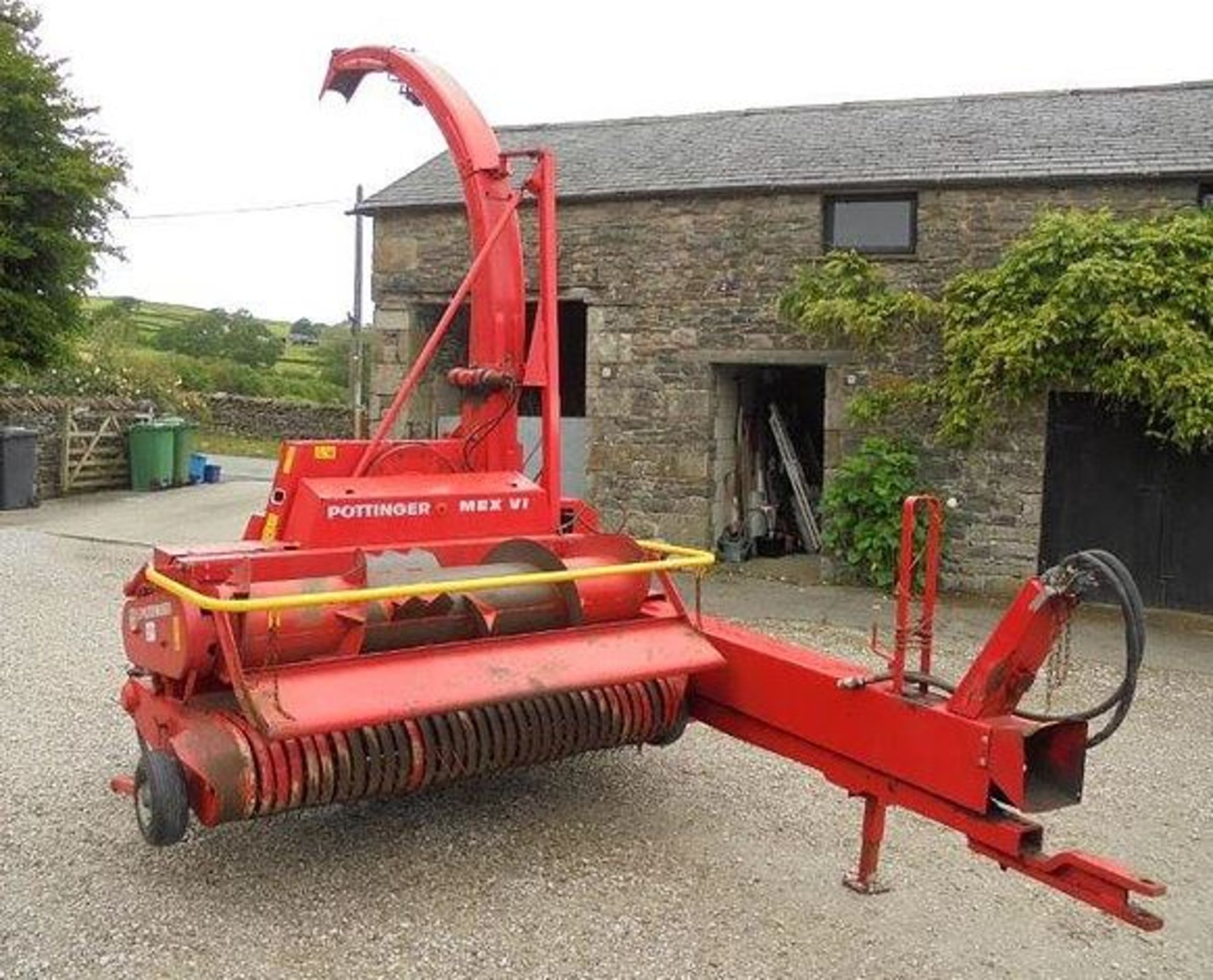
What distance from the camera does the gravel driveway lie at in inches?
162

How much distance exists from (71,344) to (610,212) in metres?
12.3

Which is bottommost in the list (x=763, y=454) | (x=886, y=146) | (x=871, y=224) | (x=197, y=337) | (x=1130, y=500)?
(x=1130, y=500)

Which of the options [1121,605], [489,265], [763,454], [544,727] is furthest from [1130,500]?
[1121,605]

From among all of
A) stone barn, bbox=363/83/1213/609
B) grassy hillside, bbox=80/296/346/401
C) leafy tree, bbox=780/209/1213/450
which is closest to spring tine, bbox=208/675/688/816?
leafy tree, bbox=780/209/1213/450

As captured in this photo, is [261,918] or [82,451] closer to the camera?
[261,918]

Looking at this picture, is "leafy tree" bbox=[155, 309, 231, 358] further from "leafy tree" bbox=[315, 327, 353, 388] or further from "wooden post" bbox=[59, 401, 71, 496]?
"wooden post" bbox=[59, 401, 71, 496]

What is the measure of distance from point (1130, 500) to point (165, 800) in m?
9.34

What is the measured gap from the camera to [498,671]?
4.55m

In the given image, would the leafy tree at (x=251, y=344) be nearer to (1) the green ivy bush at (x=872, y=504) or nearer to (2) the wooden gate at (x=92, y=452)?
(2) the wooden gate at (x=92, y=452)

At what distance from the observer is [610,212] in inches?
498

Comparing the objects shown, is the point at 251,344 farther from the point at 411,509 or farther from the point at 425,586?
the point at 425,586

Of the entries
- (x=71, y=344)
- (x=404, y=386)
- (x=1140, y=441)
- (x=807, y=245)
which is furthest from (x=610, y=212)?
(x=71, y=344)

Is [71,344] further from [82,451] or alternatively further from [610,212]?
[610,212]

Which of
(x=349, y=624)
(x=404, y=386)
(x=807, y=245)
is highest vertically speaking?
(x=807, y=245)
